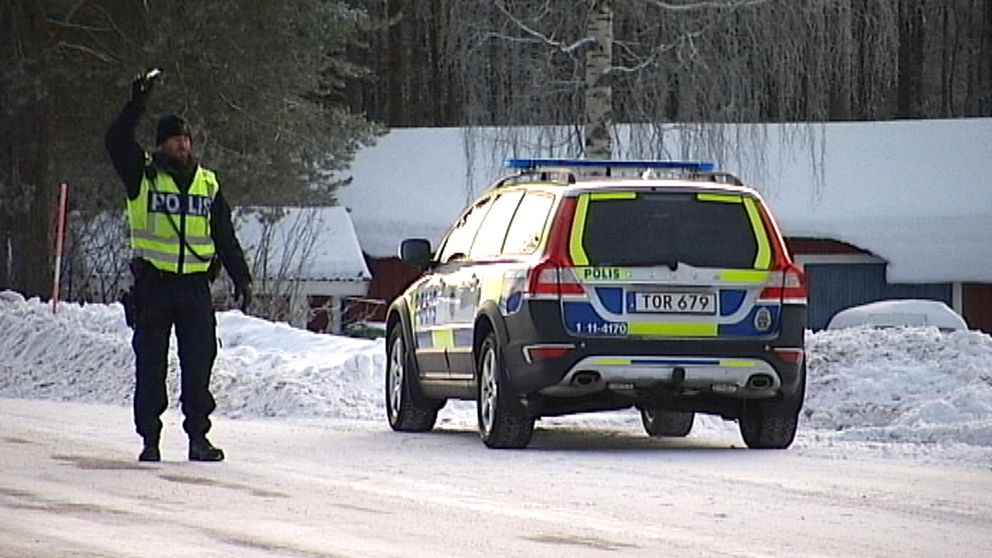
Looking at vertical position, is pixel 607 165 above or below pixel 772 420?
above

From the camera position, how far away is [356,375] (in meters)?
21.3

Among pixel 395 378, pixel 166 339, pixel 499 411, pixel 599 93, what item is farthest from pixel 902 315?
pixel 166 339

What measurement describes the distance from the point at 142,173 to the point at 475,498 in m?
3.21

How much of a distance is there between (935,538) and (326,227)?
36316mm

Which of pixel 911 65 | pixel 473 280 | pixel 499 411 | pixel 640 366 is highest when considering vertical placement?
pixel 911 65

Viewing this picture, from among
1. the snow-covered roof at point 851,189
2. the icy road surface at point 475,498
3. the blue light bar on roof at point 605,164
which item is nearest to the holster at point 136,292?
the icy road surface at point 475,498

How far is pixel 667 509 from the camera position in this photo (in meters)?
11.0

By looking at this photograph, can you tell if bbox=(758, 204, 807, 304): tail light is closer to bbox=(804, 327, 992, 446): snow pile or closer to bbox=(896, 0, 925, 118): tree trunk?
bbox=(804, 327, 992, 446): snow pile

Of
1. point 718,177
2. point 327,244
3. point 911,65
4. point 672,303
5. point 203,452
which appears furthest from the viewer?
point 911,65

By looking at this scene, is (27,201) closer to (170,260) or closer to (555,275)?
(555,275)

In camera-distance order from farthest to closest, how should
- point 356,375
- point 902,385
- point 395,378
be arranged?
point 356,375 < point 902,385 < point 395,378

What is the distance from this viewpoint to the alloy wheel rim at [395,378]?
1730cm

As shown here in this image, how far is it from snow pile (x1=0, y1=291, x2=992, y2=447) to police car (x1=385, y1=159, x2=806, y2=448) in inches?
77.9

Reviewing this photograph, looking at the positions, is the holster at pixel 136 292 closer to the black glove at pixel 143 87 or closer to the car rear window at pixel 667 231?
the black glove at pixel 143 87
